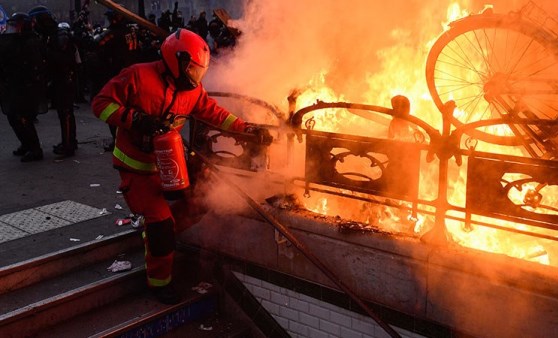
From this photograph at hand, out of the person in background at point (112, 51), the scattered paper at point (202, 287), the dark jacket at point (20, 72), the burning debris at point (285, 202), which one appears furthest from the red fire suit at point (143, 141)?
the person in background at point (112, 51)

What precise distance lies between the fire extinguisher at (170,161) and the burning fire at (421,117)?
1384 mm

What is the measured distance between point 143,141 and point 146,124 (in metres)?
0.36

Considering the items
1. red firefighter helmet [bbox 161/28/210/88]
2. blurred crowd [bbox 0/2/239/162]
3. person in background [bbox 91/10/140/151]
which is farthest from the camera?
person in background [bbox 91/10/140/151]

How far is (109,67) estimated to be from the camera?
33.2 ft

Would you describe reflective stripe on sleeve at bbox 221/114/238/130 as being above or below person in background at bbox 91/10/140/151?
below

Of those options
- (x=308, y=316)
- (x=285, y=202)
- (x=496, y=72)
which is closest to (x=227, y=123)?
(x=285, y=202)

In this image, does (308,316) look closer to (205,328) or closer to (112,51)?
(205,328)

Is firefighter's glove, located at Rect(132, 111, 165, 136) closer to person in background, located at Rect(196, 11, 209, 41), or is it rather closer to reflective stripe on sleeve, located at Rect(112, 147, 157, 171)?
reflective stripe on sleeve, located at Rect(112, 147, 157, 171)

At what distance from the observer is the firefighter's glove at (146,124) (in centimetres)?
434

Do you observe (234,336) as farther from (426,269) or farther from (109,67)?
(109,67)

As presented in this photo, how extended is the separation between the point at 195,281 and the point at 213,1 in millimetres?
26431

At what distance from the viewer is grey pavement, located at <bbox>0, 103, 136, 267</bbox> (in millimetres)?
5848

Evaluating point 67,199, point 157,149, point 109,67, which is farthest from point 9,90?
point 157,149

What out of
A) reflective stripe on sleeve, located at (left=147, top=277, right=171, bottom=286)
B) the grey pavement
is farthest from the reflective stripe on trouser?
the grey pavement
